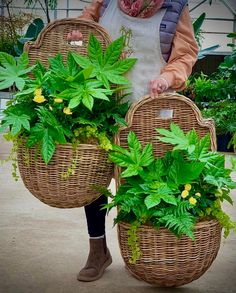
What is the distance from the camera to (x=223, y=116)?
6.11m

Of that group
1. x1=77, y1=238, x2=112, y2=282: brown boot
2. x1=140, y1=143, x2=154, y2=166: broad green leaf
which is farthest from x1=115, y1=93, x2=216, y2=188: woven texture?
x1=77, y1=238, x2=112, y2=282: brown boot

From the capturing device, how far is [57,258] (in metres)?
2.71

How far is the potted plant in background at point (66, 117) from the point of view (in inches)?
74.9

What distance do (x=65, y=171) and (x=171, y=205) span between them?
38 cm

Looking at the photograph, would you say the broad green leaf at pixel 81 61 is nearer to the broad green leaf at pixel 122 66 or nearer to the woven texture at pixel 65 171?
the broad green leaf at pixel 122 66

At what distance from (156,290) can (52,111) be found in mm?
864

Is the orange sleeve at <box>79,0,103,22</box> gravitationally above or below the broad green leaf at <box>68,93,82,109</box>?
above

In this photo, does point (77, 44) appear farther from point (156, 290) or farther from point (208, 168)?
point (156, 290)

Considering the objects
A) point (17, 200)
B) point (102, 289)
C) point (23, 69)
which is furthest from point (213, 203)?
point (17, 200)

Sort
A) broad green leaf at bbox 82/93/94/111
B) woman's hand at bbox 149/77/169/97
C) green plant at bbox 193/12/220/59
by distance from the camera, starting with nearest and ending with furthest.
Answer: broad green leaf at bbox 82/93/94/111, woman's hand at bbox 149/77/169/97, green plant at bbox 193/12/220/59

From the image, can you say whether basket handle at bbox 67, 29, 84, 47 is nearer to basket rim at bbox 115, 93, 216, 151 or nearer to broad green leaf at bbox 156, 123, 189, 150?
basket rim at bbox 115, 93, 216, 151

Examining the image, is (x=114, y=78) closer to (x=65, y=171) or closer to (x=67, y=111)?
(x=67, y=111)

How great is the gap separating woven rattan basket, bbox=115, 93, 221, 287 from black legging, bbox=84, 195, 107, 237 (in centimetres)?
→ 35

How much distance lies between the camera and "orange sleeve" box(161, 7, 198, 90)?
215cm
